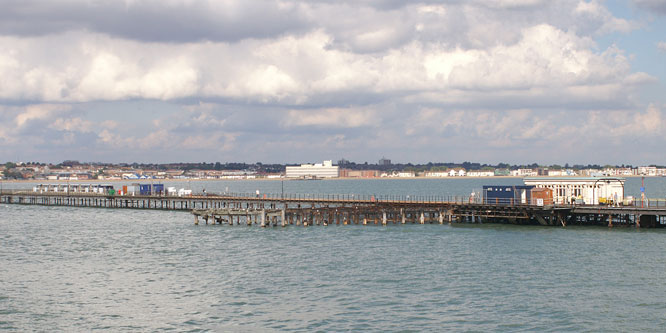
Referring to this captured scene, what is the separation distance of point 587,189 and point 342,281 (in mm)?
44331

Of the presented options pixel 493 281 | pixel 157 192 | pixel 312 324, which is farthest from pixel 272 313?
pixel 157 192

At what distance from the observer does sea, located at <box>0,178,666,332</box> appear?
33375mm

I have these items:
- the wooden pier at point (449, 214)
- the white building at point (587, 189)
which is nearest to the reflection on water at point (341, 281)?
the wooden pier at point (449, 214)

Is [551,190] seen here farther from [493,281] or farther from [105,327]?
[105,327]

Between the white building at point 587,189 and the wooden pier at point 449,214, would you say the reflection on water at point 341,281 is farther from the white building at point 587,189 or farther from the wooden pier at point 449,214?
the white building at point 587,189

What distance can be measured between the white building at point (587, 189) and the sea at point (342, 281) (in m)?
7.44

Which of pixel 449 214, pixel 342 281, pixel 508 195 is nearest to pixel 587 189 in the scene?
pixel 508 195

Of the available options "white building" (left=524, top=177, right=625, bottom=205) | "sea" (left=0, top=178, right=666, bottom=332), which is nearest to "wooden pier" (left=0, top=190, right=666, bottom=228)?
"white building" (left=524, top=177, right=625, bottom=205)

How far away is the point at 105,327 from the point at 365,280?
54.3 ft

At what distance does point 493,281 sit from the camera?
139 ft

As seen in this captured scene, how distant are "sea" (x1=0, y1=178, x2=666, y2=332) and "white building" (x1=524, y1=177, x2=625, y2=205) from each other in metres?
7.44

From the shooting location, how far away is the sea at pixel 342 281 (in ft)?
109

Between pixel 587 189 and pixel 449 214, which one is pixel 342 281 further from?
pixel 587 189

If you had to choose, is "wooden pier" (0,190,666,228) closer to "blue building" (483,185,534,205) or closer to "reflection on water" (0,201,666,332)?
"blue building" (483,185,534,205)
